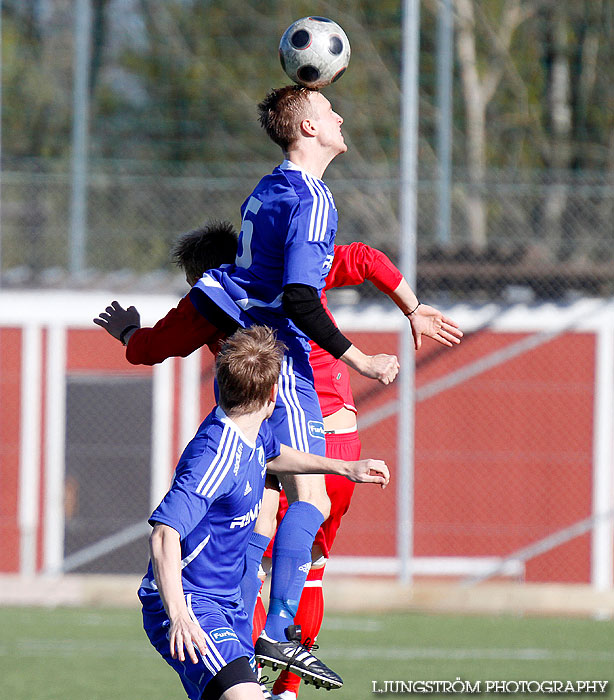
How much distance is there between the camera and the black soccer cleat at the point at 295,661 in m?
4.84

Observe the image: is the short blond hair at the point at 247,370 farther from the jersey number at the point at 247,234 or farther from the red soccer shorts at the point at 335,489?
the red soccer shorts at the point at 335,489

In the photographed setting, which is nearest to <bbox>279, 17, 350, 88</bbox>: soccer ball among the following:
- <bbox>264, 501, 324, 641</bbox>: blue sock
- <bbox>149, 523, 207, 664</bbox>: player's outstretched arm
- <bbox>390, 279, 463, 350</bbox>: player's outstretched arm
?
<bbox>390, 279, 463, 350</bbox>: player's outstretched arm

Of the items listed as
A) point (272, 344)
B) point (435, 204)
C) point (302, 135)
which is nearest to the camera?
point (272, 344)

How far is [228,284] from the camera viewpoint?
5008mm

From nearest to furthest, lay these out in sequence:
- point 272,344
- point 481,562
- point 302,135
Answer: point 272,344 < point 302,135 < point 481,562

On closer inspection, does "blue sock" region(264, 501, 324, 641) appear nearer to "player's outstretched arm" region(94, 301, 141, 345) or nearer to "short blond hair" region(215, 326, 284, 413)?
"short blond hair" region(215, 326, 284, 413)

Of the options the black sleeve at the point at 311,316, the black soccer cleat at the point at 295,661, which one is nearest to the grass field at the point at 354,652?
the black soccer cleat at the point at 295,661

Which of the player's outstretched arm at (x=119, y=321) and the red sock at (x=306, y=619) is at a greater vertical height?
the player's outstretched arm at (x=119, y=321)

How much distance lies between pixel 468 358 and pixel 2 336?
4653mm

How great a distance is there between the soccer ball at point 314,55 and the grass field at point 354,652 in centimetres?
441

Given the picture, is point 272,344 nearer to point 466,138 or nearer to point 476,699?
point 476,699

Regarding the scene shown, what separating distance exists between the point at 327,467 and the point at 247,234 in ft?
3.16

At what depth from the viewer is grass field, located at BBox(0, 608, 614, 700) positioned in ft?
28.7

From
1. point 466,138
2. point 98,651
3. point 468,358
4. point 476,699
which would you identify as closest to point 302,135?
point 476,699
